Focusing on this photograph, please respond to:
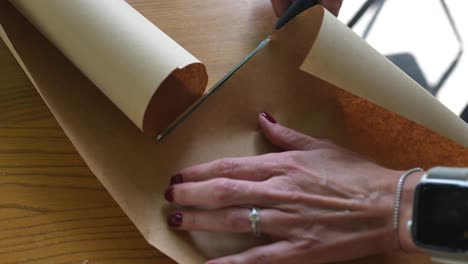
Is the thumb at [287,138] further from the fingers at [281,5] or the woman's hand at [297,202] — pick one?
the fingers at [281,5]

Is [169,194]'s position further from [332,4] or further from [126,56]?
[332,4]

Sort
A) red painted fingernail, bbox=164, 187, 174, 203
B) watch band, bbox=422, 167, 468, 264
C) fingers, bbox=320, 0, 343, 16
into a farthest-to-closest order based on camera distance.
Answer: fingers, bbox=320, 0, 343, 16 < red painted fingernail, bbox=164, 187, 174, 203 < watch band, bbox=422, 167, 468, 264

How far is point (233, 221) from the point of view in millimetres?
619

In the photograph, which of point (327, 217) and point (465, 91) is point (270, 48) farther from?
point (465, 91)

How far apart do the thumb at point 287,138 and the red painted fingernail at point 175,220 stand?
172mm

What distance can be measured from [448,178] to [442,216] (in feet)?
0.14

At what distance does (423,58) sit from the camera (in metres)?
1.57

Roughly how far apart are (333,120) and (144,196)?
0.96ft

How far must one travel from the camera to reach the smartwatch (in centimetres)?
54

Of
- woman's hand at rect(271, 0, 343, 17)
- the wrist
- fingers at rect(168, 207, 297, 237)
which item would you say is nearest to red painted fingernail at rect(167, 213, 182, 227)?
fingers at rect(168, 207, 297, 237)

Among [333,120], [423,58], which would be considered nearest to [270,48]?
[333,120]

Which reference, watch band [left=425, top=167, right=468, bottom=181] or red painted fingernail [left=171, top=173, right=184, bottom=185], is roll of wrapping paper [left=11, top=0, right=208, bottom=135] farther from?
watch band [left=425, top=167, right=468, bottom=181]

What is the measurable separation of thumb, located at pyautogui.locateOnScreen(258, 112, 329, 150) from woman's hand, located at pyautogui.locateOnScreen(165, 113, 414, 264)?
0.5 inches

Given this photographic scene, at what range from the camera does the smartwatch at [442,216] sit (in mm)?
543
